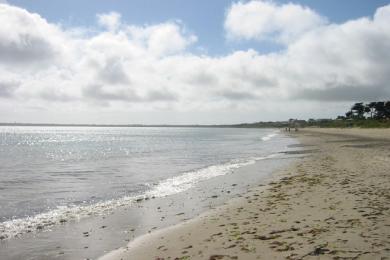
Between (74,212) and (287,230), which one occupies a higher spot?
(287,230)

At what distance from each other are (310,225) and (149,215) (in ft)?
21.7

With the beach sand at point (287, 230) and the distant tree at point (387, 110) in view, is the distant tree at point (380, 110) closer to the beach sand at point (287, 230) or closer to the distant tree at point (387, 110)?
the distant tree at point (387, 110)

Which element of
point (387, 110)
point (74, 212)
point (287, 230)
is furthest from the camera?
point (387, 110)

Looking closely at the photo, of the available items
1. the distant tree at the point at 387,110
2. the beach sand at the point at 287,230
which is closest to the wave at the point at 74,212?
the beach sand at the point at 287,230

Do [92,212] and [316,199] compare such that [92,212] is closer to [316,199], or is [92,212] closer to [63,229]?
[63,229]

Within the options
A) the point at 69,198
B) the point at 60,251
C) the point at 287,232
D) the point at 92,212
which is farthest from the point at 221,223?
the point at 69,198

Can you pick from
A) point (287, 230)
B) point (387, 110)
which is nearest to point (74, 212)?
point (287, 230)

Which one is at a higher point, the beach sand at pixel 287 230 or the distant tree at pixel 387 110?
the distant tree at pixel 387 110

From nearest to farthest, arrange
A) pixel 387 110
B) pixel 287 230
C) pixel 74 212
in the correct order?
pixel 287 230 → pixel 74 212 → pixel 387 110

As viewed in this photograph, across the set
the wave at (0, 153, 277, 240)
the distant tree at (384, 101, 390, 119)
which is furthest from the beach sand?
the distant tree at (384, 101, 390, 119)

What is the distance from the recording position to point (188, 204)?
56.7 ft

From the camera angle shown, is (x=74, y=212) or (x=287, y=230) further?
(x=74, y=212)

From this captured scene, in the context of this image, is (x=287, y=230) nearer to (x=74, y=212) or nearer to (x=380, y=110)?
(x=74, y=212)

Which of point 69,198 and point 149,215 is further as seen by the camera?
point 69,198
